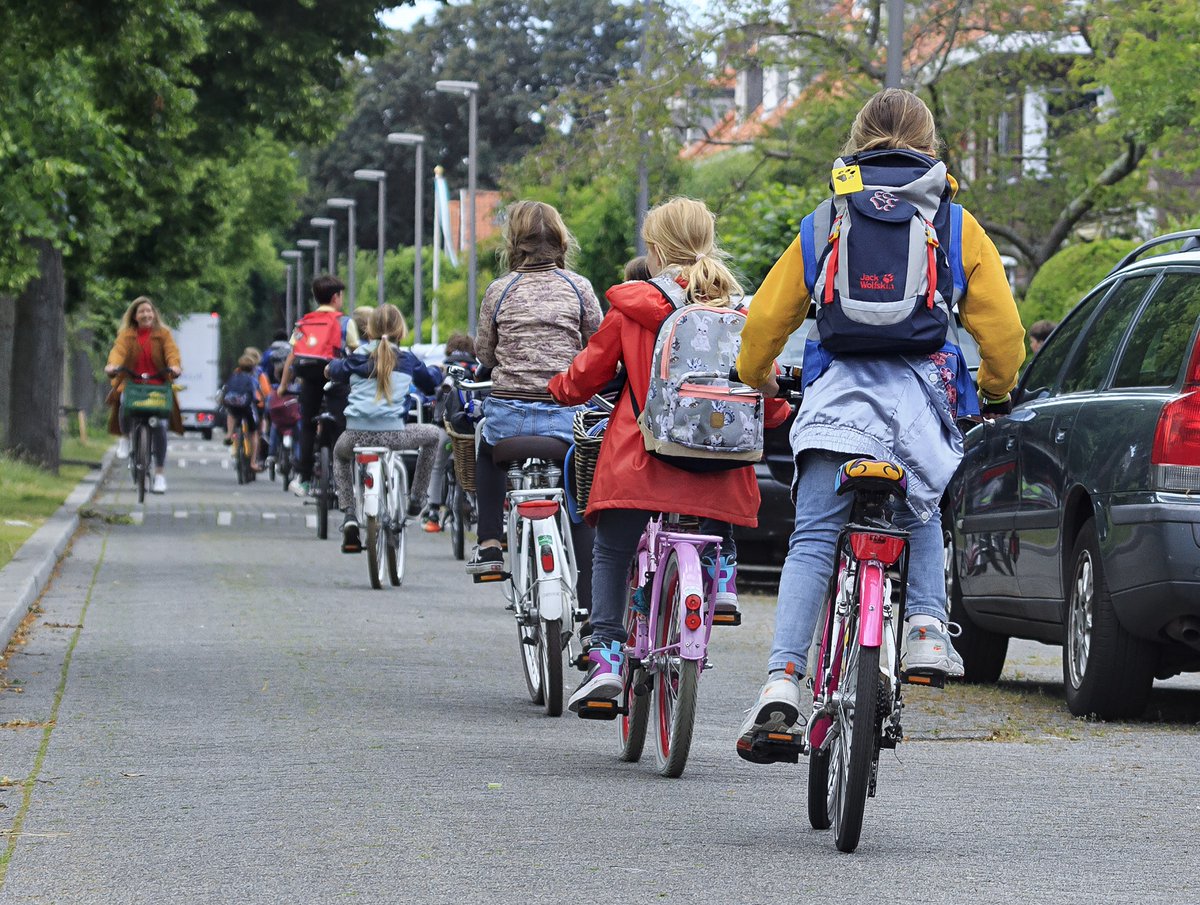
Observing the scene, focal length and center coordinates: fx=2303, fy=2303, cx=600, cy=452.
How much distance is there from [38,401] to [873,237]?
74.0 feet

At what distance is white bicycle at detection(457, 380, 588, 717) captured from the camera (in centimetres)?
858

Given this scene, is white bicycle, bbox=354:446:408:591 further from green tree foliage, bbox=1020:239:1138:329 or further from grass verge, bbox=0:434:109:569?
green tree foliage, bbox=1020:239:1138:329

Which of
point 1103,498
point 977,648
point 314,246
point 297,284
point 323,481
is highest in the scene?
point 314,246

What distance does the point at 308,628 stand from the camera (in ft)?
38.3

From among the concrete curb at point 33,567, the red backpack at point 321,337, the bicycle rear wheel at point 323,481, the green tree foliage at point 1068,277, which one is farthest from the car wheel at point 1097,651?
the green tree foliage at point 1068,277

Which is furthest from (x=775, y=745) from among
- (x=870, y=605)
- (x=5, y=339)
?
(x=5, y=339)

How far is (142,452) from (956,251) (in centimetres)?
1859

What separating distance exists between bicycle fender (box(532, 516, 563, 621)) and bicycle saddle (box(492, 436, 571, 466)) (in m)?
0.36

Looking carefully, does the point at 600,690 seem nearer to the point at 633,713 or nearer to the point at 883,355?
the point at 633,713

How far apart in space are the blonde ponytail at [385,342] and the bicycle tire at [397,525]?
57 centimetres

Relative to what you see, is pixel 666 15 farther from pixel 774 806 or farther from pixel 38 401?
pixel 774 806

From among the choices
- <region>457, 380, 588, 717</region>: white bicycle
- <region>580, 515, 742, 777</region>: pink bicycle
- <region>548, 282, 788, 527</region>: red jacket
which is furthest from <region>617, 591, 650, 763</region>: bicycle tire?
<region>457, 380, 588, 717</region>: white bicycle

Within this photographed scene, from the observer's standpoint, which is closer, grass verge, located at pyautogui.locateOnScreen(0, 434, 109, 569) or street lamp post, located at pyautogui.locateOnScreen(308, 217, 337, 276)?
grass verge, located at pyautogui.locateOnScreen(0, 434, 109, 569)

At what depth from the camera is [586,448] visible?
8000mm
